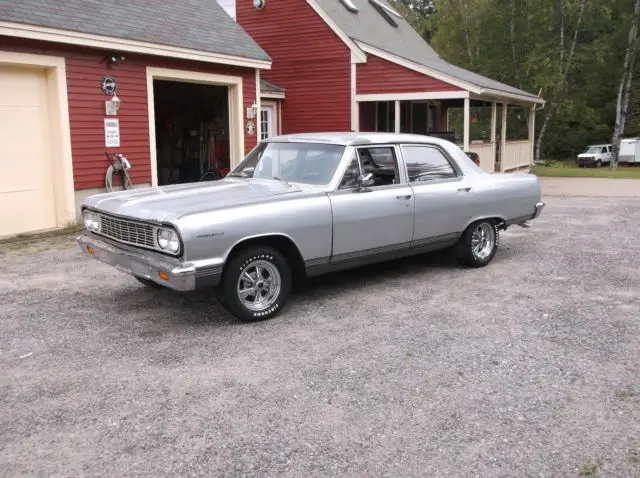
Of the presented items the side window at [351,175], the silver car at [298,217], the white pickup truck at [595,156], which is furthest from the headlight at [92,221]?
the white pickup truck at [595,156]

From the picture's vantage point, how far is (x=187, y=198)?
5.51 metres

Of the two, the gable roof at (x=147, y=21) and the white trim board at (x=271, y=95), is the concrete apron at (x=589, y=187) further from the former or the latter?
the gable roof at (x=147, y=21)

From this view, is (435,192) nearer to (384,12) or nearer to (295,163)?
(295,163)

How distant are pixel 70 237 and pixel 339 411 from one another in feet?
23.9

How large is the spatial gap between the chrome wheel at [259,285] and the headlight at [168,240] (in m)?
0.62

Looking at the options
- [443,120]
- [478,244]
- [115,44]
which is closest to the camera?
[478,244]

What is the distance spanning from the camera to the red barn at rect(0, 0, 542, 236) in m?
9.77

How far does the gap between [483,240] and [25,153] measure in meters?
7.00

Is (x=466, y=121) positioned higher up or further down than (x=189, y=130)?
higher up

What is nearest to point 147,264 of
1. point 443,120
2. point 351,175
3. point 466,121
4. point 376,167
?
point 351,175

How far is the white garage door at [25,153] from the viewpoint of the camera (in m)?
9.54

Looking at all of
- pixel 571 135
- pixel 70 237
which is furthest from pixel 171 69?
pixel 571 135

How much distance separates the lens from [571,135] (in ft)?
142

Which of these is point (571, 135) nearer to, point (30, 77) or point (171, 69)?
point (171, 69)
